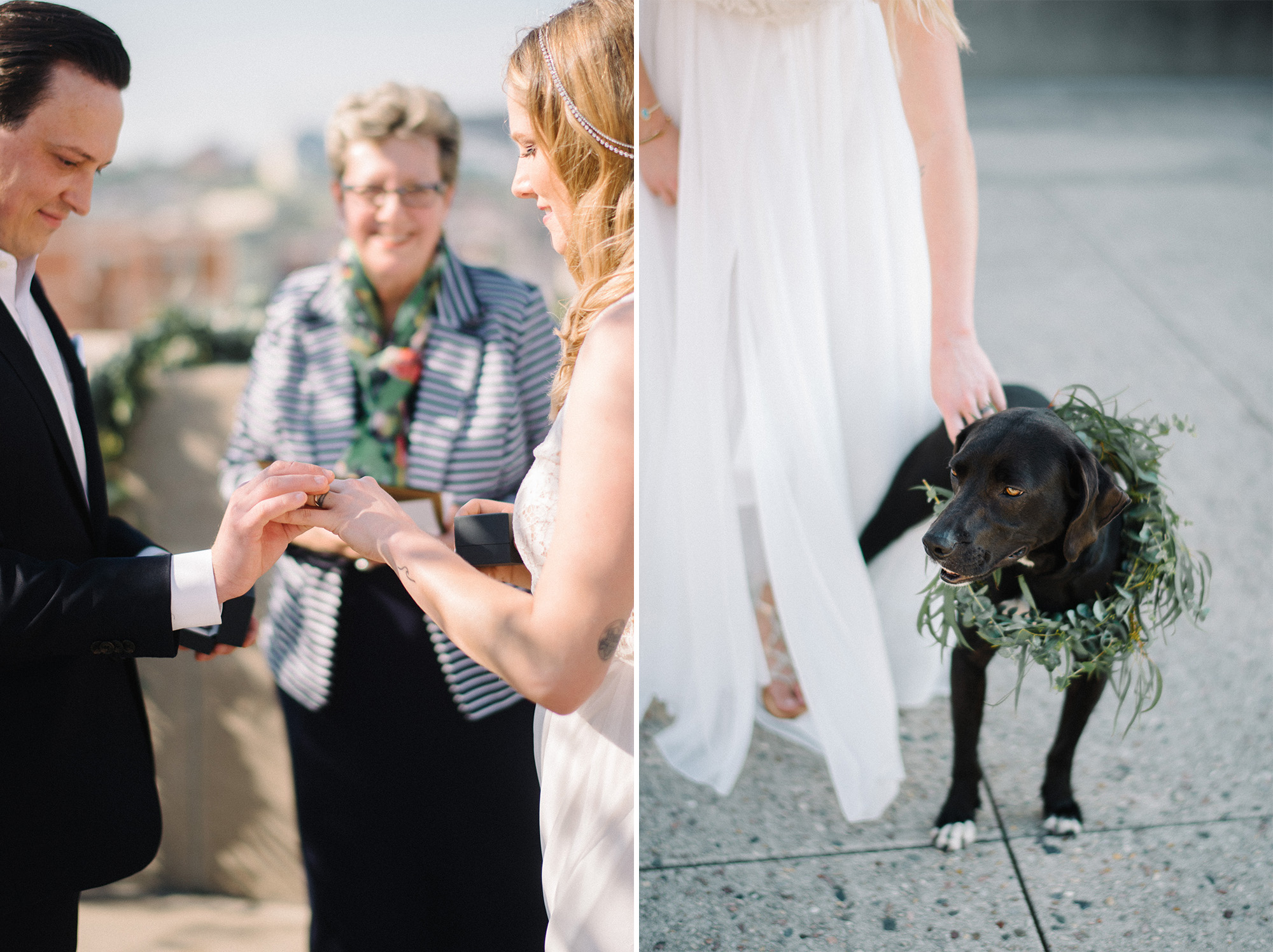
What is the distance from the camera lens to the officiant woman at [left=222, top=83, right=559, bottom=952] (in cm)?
204

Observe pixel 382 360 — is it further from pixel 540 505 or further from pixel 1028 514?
pixel 1028 514

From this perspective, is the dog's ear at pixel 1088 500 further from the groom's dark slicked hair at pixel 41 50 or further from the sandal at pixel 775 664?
the groom's dark slicked hair at pixel 41 50

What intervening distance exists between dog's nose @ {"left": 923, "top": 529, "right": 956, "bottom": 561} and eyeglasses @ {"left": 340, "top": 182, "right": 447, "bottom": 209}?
4.88 ft

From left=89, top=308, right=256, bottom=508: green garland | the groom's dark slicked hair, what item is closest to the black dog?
the groom's dark slicked hair

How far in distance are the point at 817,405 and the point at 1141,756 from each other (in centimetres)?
136

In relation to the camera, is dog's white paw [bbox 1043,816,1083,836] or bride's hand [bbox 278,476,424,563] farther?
dog's white paw [bbox 1043,816,1083,836]

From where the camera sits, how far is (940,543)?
5.79ft

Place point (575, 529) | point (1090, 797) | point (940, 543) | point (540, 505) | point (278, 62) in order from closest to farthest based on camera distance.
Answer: point (575, 529)
point (540, 505)
point (940, 543)
point (278, 62)
point (1090, 797)

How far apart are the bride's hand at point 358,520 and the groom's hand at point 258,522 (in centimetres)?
2

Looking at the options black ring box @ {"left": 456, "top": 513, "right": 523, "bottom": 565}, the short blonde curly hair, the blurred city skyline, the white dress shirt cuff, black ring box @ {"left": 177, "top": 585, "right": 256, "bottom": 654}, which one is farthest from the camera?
the short blonde curly hair

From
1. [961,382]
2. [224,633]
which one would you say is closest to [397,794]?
[224,633]

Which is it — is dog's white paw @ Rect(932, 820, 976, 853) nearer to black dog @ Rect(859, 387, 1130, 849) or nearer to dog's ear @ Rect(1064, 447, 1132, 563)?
black dog @ Rect(859, 387, 1130, 849)

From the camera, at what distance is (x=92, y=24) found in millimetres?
1476

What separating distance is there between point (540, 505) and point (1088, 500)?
1006 millimetres
